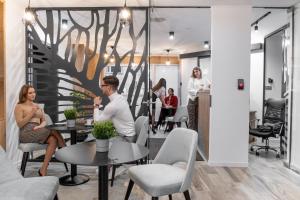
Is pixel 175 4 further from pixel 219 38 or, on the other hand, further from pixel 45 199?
pixel 45 199

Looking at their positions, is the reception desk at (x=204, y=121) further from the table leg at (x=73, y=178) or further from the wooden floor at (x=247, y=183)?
the table leg at (x=73, y=178)

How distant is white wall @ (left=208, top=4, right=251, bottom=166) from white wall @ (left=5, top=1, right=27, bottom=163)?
3000 mm

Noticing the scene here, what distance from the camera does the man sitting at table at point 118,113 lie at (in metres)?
3.20

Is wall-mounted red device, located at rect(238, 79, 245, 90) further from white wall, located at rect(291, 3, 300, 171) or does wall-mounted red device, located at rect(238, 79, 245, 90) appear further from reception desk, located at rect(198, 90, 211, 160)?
white wall, located at rect(291, 3, 300, 171)

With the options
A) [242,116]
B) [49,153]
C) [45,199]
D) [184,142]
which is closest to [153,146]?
[242,116]

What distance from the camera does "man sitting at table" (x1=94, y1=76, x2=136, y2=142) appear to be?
3.20m

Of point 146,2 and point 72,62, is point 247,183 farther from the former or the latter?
point 72,62

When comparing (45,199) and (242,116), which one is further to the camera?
(242,116)

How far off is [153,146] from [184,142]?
3.46m

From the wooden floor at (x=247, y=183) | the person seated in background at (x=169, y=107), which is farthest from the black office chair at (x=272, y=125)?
the person seated in background at (x=169, y=107)

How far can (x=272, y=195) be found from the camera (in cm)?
323

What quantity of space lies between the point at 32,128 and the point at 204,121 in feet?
9.12

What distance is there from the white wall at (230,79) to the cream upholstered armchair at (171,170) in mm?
1872

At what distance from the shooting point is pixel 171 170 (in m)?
2.45
